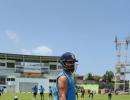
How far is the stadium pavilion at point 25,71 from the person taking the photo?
137m

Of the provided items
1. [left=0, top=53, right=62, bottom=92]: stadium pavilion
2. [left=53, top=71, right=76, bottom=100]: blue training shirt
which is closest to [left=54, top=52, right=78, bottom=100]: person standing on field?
[left=53, top=71, right=76, bottom=100]: blue training shirt

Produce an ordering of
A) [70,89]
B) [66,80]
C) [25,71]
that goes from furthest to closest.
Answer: [25,71], [70,89], [66,80]

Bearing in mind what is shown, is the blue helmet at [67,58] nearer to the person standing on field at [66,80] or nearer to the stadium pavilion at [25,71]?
the person standing on field at [66,80]

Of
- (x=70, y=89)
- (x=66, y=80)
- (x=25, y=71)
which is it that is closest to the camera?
(x=66, y=80)

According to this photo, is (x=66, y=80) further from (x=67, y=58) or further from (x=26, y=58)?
(x=26, y=58)

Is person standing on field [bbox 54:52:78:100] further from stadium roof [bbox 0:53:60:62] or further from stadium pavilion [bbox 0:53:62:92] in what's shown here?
stadium roof [bbox 0:53:60:62]

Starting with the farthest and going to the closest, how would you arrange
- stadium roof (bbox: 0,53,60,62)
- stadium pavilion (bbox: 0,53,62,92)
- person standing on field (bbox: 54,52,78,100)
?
stadium roof (bbox: 0,53,60,62), stadium pavilion (bbox: 0,53,62,92), person standing on field (bbox: 54,52,78,100)

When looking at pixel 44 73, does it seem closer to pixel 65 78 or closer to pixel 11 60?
pixel 11 60

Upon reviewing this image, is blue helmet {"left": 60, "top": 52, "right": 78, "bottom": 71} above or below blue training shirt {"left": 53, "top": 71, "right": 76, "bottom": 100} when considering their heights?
above

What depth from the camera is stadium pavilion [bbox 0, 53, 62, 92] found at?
449 ft

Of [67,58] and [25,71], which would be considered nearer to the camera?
[67,58]

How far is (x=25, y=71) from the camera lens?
473ft

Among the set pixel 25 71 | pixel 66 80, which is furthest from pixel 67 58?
pixel 25 71

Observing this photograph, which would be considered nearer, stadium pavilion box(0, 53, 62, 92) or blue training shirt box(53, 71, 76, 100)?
blue training shirt box(53, 71, 76, 100)
